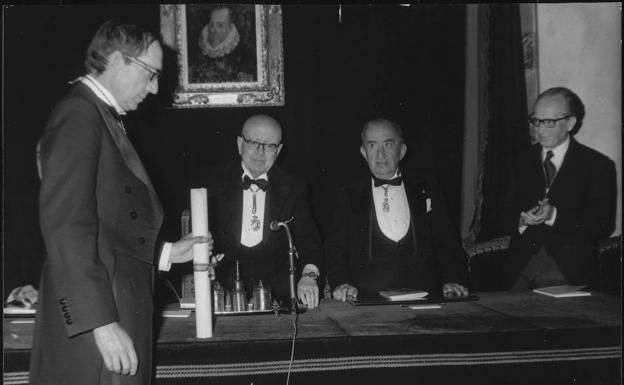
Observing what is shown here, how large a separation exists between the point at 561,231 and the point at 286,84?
248 cm

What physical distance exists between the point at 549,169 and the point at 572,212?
0.35 meters

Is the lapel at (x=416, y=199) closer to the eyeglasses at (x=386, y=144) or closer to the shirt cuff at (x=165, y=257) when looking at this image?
the eyeglasses at (x=386, y=144)

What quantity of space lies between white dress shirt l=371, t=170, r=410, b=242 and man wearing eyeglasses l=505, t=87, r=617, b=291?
77cm

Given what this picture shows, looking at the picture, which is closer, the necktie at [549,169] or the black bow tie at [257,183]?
the black bow tie at [257,183]

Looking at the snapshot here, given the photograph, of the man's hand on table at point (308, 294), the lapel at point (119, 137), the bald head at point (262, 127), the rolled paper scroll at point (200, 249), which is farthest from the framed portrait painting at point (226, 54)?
the lapel at point (119, 137)

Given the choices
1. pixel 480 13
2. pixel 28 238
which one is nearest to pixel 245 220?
pixel 28 238

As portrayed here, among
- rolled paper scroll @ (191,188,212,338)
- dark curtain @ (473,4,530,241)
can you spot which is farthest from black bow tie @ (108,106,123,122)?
dark curtain @ (473,4,530,241)

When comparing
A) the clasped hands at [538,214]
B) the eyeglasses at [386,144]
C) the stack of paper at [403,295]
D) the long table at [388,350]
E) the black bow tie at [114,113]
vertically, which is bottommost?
the long table at [388,350]

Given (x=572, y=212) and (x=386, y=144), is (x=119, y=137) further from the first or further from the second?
(x=572, y=212)

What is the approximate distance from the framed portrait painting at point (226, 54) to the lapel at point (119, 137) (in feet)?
9.79

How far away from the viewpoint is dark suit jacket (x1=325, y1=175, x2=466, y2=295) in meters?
3.90

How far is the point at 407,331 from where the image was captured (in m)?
2.35

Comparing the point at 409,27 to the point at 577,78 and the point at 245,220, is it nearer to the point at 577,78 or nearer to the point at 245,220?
the point at 577,78

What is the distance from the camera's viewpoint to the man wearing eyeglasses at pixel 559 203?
3734mm
